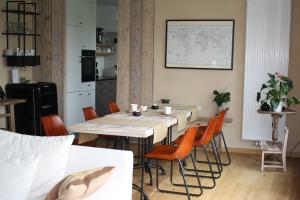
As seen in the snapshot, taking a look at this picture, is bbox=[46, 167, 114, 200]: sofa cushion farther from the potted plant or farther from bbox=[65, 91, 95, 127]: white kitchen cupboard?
bbox=[65, 91, 95, 127]: white kitchen cupboard

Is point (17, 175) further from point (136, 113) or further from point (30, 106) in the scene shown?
point (30, 106)

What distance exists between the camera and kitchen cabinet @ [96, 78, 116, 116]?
29.1ft

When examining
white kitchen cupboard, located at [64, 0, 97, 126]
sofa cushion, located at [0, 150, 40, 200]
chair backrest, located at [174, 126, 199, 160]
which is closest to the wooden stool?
chair backrest, located at [174, 126, 199, 160]

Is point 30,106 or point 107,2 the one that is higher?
point 107,2

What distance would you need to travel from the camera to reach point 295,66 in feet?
20.8

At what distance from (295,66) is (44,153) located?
4.68 m

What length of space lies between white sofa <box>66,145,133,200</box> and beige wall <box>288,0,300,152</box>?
429 cm

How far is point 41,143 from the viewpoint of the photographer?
2752mm

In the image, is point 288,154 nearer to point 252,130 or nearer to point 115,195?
point 252,130

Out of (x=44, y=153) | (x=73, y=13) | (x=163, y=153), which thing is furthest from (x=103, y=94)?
(x=44, y=153)

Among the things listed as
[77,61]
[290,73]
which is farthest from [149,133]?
[77,61]

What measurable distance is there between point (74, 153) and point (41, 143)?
0.75 feet

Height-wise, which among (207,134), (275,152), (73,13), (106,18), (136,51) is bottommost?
(275,152)

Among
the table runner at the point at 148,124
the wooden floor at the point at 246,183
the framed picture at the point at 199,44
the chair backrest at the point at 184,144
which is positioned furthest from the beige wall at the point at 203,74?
the chair backrest at the point at 184,144
